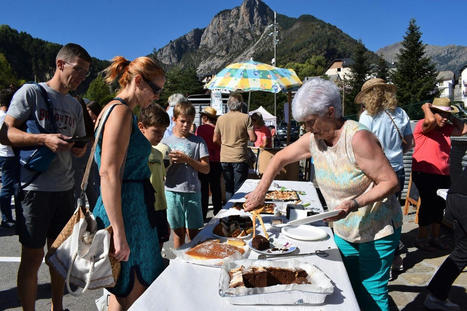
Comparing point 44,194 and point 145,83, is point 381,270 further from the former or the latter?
point 44,194

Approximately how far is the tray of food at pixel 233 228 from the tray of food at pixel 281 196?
822 mm

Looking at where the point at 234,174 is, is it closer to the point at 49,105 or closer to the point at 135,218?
the point at 49,105

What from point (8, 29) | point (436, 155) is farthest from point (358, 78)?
point (8, 29)

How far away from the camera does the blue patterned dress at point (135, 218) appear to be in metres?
1.63

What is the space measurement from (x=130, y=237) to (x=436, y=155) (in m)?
3.76

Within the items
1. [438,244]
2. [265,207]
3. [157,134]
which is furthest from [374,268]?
[438,244]

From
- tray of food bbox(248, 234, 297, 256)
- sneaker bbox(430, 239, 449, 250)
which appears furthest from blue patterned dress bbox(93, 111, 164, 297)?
sneaker bbox(430, 239, 449, 250)

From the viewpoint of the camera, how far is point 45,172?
223 centimetres

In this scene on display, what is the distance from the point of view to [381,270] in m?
2.02

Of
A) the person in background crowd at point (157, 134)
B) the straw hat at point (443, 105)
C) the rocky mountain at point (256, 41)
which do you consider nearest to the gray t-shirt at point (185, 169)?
the person in background crowd at point (157, 134)

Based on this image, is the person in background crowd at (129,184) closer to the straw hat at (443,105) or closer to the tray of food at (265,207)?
the tray of food at (265,207)

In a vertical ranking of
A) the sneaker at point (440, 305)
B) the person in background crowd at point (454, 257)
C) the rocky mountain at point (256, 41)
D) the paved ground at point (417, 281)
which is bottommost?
the paved ground at point (417, 281)

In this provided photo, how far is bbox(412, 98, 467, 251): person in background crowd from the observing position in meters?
A: 3.88

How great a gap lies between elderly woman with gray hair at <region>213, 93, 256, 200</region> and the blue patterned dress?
10.9 feet
